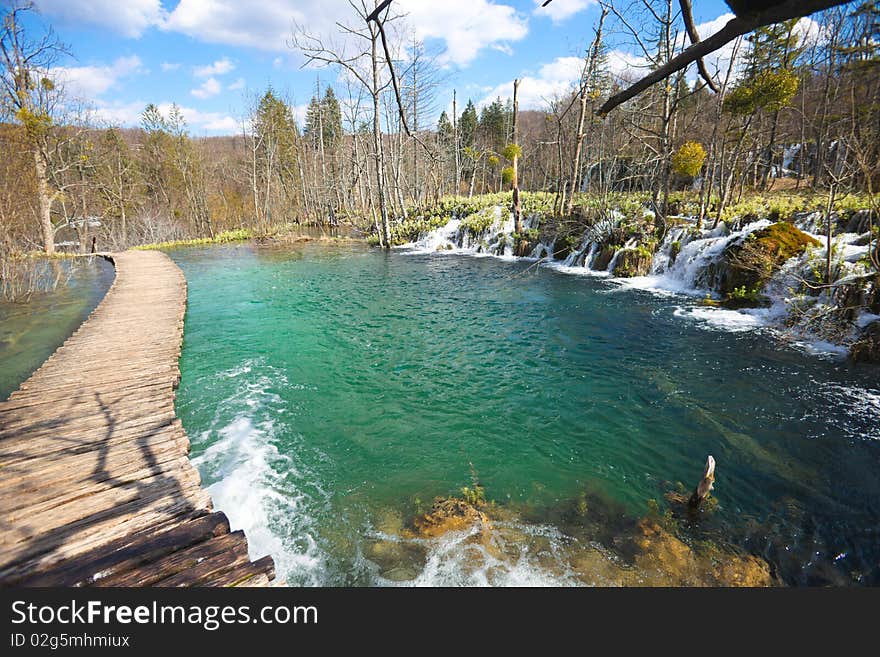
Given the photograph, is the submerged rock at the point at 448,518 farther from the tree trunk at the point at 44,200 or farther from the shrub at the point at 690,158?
the tree trunk at the point at 44,200

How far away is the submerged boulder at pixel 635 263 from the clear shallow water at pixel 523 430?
433 centimetres

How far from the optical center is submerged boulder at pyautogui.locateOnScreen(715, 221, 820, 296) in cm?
1009

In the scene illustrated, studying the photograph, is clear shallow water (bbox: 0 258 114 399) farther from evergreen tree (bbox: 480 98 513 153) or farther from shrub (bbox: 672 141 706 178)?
evergreen tree (bbox: 480 98 513 153)

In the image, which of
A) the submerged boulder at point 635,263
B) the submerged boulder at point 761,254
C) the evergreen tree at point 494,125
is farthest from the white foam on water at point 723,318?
the evergreen tree at point 494,125

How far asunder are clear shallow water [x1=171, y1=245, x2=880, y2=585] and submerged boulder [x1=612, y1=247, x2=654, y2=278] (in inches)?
170

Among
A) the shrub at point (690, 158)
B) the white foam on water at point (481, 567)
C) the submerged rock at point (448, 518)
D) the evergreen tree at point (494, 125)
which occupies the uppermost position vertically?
the evergreen tree at point (494, 125)

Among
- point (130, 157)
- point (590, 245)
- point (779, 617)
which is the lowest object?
point (779, 617)

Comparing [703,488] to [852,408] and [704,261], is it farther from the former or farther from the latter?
[704,261]

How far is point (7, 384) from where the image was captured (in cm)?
715

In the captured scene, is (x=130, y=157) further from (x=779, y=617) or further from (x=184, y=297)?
(x=779, y=617)

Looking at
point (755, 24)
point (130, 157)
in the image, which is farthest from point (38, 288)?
point (130, 157)

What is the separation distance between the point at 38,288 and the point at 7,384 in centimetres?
991

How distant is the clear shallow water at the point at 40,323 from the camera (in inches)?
313

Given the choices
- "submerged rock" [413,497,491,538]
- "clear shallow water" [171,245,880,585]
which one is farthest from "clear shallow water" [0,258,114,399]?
"submerged rock" [413,497,491,538]
